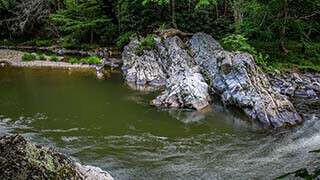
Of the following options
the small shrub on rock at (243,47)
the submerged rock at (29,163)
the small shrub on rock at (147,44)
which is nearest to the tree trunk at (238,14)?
the small shrub on rock at (243,47)

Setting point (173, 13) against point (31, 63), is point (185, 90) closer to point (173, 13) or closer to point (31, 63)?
point (173, 13)

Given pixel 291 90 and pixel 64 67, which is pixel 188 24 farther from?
pixel 291 90

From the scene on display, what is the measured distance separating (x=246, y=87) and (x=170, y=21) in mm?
13586

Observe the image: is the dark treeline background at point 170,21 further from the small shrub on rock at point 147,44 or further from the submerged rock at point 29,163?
the submerged rock at point 29,163

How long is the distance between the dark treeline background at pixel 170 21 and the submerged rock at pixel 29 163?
17.5 meters

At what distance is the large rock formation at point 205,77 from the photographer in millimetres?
16984

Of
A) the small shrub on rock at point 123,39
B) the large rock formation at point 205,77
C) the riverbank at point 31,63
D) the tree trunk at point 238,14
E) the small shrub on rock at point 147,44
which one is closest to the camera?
the large rock formation at point 205,77

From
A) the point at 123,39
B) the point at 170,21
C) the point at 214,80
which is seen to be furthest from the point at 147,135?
the point at 170,21

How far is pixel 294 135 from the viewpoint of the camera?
1509cm

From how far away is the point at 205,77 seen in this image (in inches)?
858

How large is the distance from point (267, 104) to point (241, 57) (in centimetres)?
383

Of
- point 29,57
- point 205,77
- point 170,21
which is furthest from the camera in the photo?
point 170,21

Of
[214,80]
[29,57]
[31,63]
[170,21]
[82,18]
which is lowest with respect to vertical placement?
[214,80]

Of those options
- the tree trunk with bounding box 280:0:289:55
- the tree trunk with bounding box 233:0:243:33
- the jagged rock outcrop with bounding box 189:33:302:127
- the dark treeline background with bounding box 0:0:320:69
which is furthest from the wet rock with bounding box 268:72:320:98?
the tree trunk with bounding box 233:0:243:33
